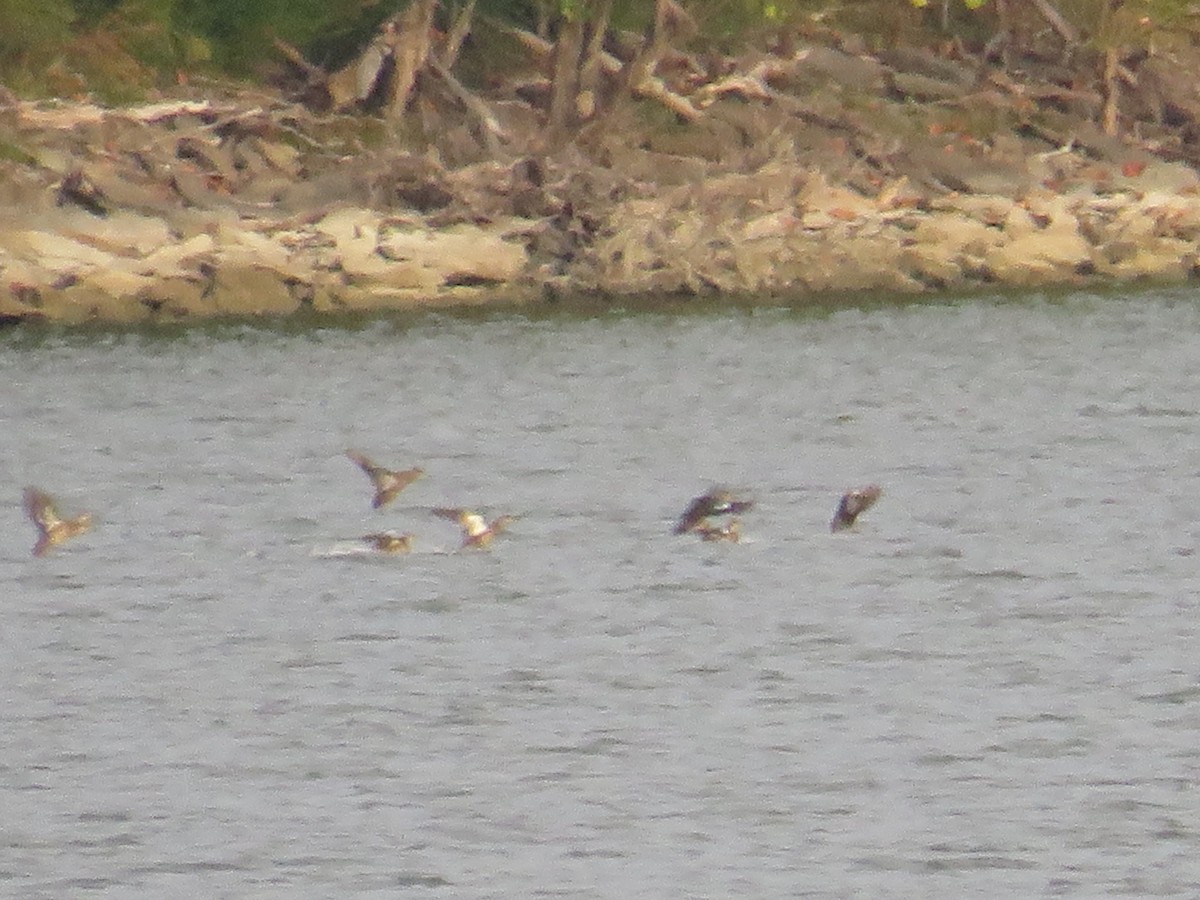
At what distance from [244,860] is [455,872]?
0.89 meters

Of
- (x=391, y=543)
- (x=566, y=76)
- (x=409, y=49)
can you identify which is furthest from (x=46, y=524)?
(x=409, y=49)

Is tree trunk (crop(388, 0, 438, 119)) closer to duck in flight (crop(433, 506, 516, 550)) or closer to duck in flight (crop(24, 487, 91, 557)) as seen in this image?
duck in flight (crop(433, 506, 516, 550))

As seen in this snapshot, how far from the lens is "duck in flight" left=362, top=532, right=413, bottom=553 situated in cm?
2042

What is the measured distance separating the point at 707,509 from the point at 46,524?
416 centimetres

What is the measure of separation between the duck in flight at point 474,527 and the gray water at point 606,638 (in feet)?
0.78

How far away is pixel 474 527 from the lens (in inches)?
819

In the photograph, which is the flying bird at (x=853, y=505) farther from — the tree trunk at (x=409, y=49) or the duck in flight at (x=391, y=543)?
the tree trunk at (x=409, y=49)

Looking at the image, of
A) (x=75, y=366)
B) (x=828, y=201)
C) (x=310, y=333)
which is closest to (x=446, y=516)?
(x=75, y=366)

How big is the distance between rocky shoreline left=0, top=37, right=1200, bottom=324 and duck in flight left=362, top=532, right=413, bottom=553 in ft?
50.1

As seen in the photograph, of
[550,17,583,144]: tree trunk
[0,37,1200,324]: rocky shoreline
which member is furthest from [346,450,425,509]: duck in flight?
[550,17,583,144]: tree trunk

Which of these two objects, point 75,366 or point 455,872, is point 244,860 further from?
point 75,366

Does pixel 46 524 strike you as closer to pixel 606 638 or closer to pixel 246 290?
pixel 606 638

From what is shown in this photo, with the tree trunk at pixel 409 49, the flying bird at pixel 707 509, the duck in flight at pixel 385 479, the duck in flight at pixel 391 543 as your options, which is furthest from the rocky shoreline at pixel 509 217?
the flying bird at pixel 707 509

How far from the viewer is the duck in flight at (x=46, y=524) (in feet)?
67.5
